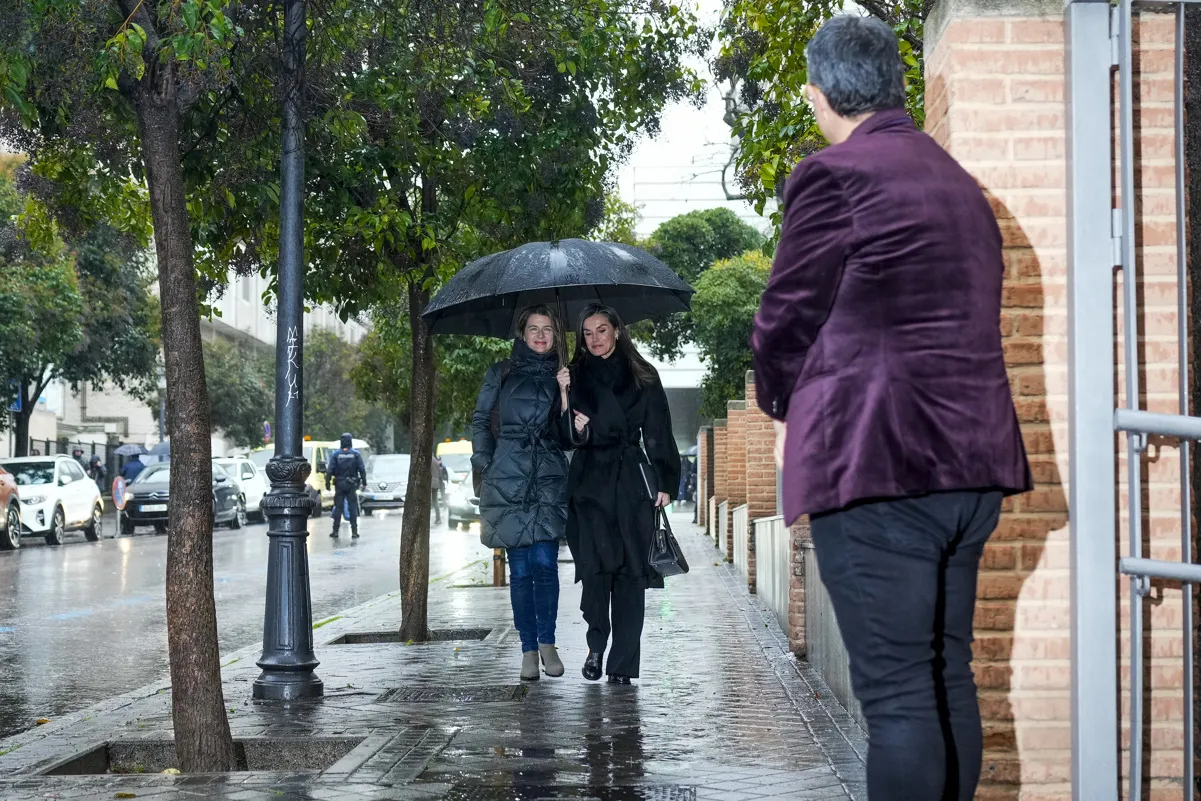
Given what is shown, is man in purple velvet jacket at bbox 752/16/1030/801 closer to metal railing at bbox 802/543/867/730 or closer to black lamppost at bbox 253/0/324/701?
metal railing at bbox 802/543/867/730

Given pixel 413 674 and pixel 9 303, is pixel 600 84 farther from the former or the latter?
pixel 9 303

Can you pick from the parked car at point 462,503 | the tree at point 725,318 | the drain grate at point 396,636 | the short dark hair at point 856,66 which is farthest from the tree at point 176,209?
the tree at point 725,318

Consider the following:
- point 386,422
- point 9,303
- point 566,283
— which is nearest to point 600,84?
point 566,283

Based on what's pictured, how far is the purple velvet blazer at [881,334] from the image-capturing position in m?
3.12

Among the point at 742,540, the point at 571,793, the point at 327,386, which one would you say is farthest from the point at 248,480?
the point at 571,793

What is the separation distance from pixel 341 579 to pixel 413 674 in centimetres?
1070

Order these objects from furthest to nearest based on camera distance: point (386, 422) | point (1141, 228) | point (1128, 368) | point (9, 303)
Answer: point (386, 422), point (9, 303), point (1141, 228), point (1128, 368)

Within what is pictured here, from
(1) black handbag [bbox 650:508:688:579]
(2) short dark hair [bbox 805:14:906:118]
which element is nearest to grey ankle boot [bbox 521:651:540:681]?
(1) black handbag [bbox 650:508:688:579]

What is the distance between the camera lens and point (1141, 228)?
14.7 feet

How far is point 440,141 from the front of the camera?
1079cm

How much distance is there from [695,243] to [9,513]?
114 ft

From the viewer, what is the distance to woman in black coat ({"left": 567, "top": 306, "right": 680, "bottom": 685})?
26.4 ft

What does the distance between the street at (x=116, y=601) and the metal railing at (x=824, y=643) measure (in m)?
4.05

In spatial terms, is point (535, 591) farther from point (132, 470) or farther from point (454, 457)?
point (454, 457)
